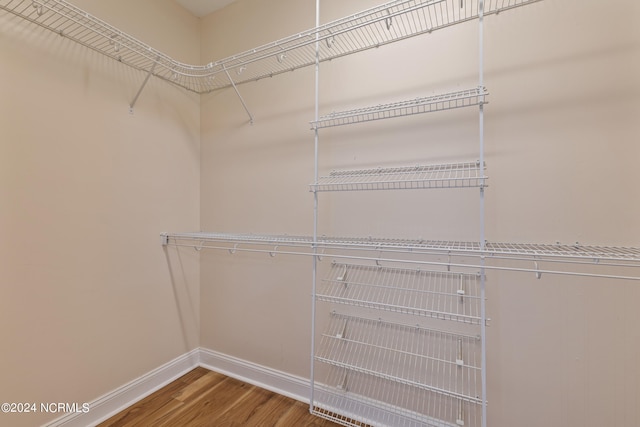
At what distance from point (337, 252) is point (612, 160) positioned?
1.21 m

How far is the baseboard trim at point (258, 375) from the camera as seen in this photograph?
164 centimetres

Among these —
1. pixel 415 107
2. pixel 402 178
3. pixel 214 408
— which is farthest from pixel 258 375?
pixel 415 107

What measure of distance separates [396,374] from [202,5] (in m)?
2.60

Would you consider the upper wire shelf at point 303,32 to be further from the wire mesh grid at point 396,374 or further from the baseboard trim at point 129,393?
the baseboard trim at point 129,393

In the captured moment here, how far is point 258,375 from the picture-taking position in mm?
1782

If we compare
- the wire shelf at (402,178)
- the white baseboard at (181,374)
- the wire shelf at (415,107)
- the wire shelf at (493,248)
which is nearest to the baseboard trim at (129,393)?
the white baseboard at (181,374)

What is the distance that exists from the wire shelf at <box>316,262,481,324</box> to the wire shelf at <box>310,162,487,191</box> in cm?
42

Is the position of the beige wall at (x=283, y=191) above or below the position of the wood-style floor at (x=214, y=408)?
above

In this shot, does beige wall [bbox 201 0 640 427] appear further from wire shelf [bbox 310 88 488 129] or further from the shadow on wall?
the shadow on wall

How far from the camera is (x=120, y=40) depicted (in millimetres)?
1396

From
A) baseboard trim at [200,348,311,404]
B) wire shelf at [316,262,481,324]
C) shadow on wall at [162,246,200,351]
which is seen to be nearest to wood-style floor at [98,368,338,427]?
baseboard trim at [200,348,311,404]

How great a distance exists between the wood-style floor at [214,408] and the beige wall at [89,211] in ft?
0.62

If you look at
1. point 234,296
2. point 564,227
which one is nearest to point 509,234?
point 564,227

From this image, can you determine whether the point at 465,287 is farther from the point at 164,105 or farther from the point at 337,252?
the point at 164,105
